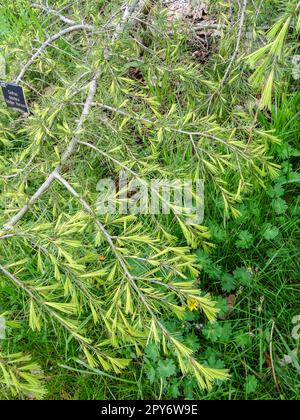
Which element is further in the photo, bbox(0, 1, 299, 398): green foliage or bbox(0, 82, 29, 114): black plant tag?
bbox(0, 82, 29, 114): black plant tag

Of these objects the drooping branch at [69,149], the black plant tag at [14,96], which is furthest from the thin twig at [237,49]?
the black plant tag at [14,96]

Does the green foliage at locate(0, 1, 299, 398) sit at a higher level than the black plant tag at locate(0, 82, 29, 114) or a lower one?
lower

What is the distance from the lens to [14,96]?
1.98m

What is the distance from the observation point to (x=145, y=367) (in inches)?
72.4

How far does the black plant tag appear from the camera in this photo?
1.95 meters

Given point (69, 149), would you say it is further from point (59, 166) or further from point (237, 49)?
point (237, 49)

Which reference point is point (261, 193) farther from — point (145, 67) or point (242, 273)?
point (145, 67)

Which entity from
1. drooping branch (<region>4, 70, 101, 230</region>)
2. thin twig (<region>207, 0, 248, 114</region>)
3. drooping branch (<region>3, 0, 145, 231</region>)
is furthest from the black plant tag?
thin twig (<region>207, 0, 248, 114</region>)

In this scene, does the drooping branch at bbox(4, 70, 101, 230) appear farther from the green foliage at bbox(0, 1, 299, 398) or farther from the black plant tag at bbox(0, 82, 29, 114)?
the black plant tag at bbox(0, 82, 29, 114)

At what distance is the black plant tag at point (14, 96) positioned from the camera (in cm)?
195

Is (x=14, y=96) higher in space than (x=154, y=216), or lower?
higher

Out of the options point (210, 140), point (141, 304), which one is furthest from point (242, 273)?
point (141, 304)

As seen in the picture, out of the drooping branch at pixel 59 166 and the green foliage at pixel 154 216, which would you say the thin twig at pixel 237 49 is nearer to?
the green foliage at pixel 154 216

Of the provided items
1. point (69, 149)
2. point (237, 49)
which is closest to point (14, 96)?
point (69, 149)
